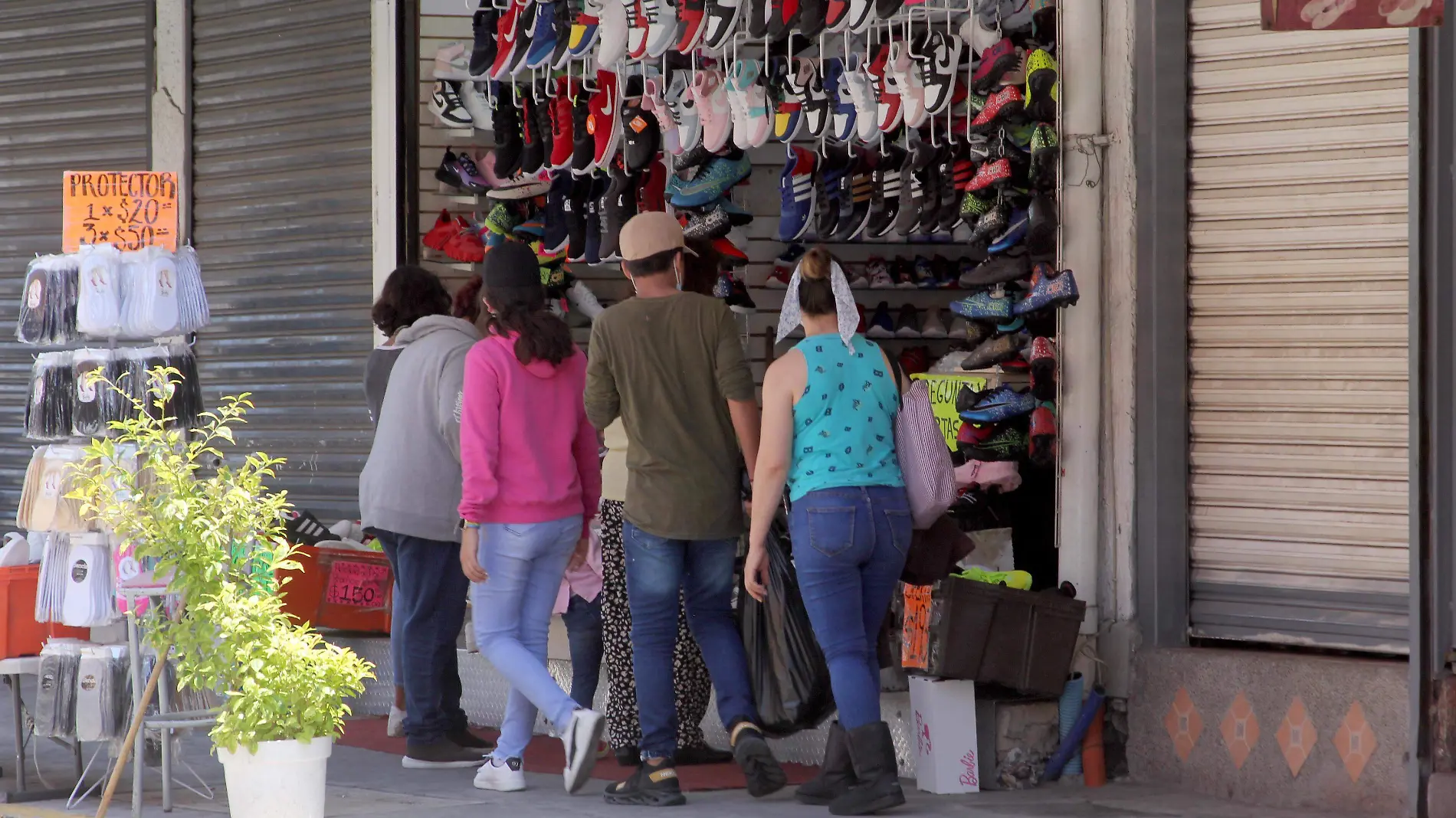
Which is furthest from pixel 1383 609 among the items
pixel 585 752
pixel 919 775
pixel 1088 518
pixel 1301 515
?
pixel 585 752

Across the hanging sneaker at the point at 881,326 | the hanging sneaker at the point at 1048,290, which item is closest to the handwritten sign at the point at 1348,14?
the hanging sneaker at the point at 1048,290

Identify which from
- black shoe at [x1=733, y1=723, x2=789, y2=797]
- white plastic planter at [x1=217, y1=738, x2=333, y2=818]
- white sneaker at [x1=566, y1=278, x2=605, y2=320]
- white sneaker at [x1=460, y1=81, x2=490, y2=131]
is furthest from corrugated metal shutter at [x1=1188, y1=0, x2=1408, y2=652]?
white sneaker at [x1=460, y1=81, x2=490, y2=131]

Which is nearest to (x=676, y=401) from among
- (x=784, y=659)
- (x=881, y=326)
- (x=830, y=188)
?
(x=784, y=659)

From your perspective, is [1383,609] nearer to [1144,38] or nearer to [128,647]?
[1144,38]

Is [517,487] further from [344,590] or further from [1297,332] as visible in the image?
[1297,332]

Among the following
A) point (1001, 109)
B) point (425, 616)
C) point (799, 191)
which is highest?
point (1001, 109)

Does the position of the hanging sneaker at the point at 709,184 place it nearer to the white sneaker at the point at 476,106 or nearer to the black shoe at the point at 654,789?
the white sneaker at the point at 476,106

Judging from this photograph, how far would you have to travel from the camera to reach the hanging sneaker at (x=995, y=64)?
22.2 ft

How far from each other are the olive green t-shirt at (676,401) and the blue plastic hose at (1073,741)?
1.49m

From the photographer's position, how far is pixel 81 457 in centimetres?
605

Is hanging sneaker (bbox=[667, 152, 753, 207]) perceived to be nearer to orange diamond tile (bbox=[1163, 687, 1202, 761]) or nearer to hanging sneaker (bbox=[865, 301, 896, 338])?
hanging sneaker (bbox=[865, 301, 896, 338])

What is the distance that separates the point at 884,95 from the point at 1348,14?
3.07 m

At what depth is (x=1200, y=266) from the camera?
639 centimetres

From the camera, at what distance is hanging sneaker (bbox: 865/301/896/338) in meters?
10.5
